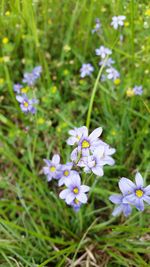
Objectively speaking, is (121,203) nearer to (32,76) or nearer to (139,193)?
(139,193)

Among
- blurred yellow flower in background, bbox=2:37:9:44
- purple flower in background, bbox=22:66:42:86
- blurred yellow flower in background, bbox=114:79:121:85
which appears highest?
blurred yellow flower in background, bbox=2:37:9:44

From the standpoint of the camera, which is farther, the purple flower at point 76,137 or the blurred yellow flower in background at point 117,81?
the blurred yellow flower in background at point 117,81

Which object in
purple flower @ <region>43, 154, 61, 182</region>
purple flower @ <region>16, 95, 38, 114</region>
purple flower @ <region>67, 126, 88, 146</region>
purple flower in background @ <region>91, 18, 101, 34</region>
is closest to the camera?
purple flower @ <region>67, 126, 88, 146</region>

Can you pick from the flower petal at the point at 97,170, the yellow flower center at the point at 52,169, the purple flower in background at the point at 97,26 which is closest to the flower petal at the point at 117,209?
the flower petal at the point at 97,170

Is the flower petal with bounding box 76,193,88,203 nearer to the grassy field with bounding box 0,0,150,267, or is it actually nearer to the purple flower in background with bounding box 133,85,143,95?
the grassy field with bounding box 0,0,150,267

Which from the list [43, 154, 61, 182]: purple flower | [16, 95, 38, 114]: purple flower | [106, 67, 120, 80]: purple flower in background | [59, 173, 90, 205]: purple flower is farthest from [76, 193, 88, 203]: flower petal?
[106, 67, 120, 80]: purple flower in background

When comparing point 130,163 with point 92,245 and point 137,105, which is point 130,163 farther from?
point 92,245

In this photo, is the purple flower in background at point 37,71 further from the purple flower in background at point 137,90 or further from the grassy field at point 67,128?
the purple flower in background at point 137,90

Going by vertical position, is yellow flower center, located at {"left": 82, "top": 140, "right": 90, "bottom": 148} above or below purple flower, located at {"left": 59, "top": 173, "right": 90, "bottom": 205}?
above

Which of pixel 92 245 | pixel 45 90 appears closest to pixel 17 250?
pixel 92 245

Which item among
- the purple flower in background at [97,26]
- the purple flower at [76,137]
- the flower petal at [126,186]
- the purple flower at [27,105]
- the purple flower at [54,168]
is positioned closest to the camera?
the flower petal at [126,186]
